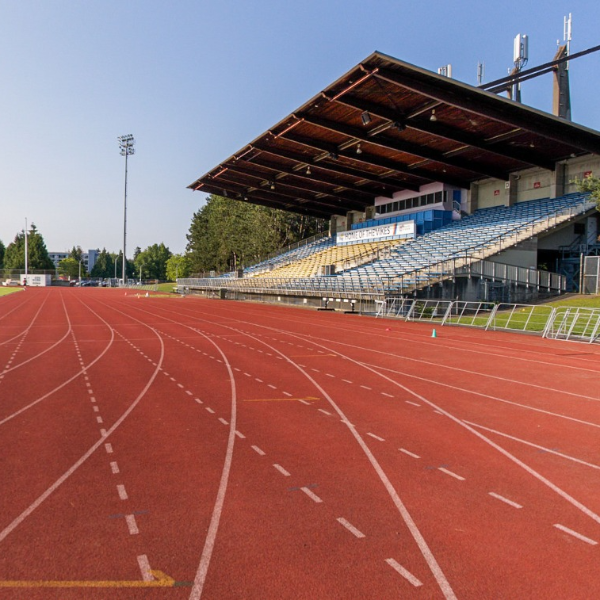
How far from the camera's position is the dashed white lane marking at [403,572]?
3.39 metres

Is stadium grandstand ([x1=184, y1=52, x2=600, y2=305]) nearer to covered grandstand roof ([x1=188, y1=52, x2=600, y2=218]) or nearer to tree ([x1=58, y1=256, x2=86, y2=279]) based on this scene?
covered grandstand roof ([x1=188, y1=52, x2=600, y2=218])

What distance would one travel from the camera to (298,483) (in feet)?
16.7

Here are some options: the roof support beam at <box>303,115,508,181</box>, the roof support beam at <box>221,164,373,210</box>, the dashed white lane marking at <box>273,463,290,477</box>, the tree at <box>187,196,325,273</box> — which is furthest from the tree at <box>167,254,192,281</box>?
the dashed white lane marking at <box>273,463,290,477</box>

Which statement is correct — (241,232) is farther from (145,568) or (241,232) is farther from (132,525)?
(145,568)

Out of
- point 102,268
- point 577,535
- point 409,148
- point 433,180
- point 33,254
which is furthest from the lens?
point 102,268

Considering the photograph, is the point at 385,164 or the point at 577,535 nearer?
the point at 577,535

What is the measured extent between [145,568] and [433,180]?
39.0m

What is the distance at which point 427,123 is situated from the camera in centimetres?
2852

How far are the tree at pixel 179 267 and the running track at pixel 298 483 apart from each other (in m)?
93.7

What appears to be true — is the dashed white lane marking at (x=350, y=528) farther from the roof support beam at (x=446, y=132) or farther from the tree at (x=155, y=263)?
the tree at (x=155, y=263)

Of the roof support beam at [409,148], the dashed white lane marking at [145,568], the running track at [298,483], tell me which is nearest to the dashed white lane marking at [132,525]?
the running track at [298,483]

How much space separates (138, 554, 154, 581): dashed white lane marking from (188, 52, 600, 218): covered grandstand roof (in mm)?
22290

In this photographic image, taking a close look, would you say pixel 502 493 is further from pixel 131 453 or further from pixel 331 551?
pixel 131 453

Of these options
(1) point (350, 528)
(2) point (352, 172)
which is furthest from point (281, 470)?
(2) point (352, 172)
